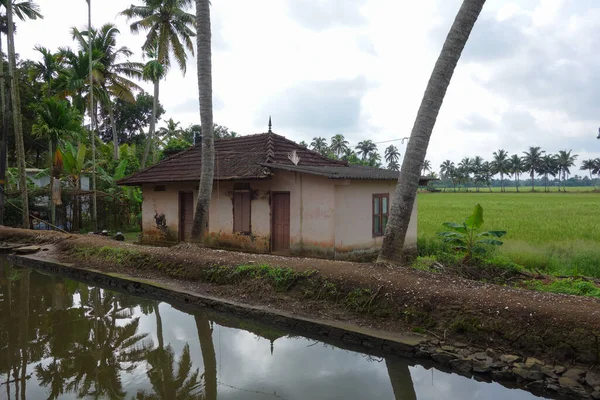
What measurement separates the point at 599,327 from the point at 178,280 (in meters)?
8.33

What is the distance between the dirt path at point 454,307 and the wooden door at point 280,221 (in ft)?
11.5

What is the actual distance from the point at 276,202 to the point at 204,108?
368cm

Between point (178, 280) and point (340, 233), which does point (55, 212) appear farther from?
point (340, 233)

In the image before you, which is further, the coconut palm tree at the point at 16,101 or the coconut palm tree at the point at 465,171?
the coconut palm tree at the point at 465,171

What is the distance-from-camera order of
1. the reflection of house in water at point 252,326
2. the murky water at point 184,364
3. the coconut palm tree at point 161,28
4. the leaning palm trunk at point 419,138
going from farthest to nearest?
the coconut palm tree at point 161,28 < the leaning palm trunk at point 419,138 < the reflection of house in water at point 252,326 < the murky water at point 184,364

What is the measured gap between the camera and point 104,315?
28.4ft

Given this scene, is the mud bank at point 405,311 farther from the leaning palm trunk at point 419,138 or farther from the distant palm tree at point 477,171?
the distant palm tree at point 477,171

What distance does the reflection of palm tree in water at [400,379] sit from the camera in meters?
5.40

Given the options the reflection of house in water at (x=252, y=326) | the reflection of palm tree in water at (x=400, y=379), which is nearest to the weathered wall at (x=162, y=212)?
the reflection of house in water at (x=252, y=326)

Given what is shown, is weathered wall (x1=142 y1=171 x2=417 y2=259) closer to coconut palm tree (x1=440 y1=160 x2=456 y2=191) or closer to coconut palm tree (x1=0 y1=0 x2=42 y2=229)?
coconut palm tree (x1=0 y1=0 x2=42 y2=229)

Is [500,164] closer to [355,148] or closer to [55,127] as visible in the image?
[355,148]

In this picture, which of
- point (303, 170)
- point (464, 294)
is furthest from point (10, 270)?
point (464, 294)

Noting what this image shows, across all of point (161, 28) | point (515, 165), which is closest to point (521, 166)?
point (515, 165)

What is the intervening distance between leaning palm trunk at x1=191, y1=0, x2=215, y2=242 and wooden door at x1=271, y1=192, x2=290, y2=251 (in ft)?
7.73
